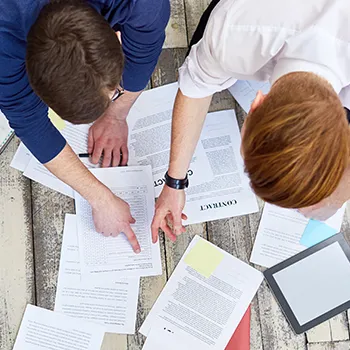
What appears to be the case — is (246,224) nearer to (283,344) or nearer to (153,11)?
(283,344)

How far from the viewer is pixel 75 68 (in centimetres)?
67

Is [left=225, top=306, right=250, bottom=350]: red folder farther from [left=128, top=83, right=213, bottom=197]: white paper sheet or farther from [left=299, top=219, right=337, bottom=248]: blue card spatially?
[left=128, top=83, right=213, bottom=197]: white paper sheet

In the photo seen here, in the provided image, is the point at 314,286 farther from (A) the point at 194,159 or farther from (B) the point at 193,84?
(B) the point at 193,84

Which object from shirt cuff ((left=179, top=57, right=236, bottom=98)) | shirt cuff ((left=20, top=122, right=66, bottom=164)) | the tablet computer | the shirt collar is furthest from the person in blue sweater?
the tablet computer

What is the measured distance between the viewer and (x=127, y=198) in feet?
3.98

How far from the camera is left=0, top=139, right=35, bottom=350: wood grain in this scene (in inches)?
45.8

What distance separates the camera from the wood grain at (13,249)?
116 centimetres

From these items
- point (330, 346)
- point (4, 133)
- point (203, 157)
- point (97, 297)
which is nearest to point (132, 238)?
point (97, 297)

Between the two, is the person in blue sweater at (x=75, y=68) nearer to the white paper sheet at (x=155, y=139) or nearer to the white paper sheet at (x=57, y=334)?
the white paper sheet at (x=155, y=139)

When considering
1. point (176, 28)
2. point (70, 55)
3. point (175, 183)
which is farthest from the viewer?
point (176, 28)

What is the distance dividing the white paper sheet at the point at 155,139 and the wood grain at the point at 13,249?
27 cm

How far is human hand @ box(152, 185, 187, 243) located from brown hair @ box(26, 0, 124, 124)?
1.47 ft

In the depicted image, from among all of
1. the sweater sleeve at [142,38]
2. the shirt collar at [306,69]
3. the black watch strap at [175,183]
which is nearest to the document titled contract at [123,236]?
the black watch strap at [175,183]

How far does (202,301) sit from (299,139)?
2.24 feet
